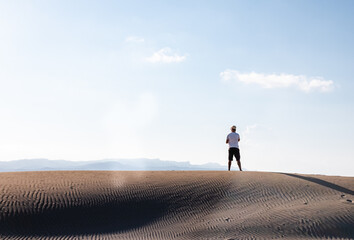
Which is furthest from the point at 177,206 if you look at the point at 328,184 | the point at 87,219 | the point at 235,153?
the point at 328,184

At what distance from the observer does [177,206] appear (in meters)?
13.3

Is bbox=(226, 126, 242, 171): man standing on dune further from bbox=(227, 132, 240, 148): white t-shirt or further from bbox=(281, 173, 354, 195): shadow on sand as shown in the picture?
bbox=(281, 173, 354, 195): shadow on sand

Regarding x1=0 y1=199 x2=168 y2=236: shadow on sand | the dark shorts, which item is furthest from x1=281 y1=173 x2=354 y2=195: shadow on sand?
x1=0 y1=199 x2=168 y2=236: shadow on sand

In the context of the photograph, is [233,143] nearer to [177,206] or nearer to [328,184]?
[328,184]

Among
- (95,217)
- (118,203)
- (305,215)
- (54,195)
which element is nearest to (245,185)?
(305,215)

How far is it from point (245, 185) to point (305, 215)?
3347 mm

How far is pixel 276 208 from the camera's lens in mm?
12586

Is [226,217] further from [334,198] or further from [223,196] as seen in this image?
[334,198]

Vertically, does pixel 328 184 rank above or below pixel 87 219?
above

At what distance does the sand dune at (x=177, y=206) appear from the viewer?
1107 cm

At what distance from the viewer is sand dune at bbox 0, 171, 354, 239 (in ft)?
36.3

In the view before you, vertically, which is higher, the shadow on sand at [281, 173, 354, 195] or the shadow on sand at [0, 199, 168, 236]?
the shadow on sand at [281, 173, 354, 195]

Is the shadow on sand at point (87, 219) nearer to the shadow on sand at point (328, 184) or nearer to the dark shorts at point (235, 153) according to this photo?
the dark shorts at point (235, 153)

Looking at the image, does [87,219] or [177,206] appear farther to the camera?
[177,206]
